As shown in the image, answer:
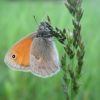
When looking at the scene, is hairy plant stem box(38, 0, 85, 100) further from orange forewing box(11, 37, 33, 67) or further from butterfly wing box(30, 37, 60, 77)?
orange forewing box(11, 37, 33, 67)

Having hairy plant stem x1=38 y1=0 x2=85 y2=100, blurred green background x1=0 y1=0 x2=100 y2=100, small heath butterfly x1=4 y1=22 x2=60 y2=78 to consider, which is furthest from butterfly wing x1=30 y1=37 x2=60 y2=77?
blurred green background x1=0 y1=0 x2=100 y2=100

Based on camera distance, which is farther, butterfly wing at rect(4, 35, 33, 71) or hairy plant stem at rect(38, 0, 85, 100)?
butterfly wing at rect(4, 35, 33, 71)

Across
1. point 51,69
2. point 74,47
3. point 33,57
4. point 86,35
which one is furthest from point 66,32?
point 86,35

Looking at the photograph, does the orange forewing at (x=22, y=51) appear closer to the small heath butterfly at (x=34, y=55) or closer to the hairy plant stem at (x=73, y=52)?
the small heath butterfly at (x=34, y=55)

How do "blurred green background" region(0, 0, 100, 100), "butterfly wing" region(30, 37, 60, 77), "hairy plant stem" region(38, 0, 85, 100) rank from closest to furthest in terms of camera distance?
"hairy plant stem" region(38, 0, 85, 100), "butterfly wing" region(30, 37, 60, 77), "blurred green background" region(0, 0, 100, 100)

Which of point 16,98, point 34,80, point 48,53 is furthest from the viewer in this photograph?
point 34,80

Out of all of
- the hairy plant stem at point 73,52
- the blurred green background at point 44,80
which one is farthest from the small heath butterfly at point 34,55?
the blurred green background at point 44,80

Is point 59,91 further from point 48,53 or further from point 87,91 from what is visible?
point 48,53

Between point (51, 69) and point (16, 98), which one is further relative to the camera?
point (16, 98)
